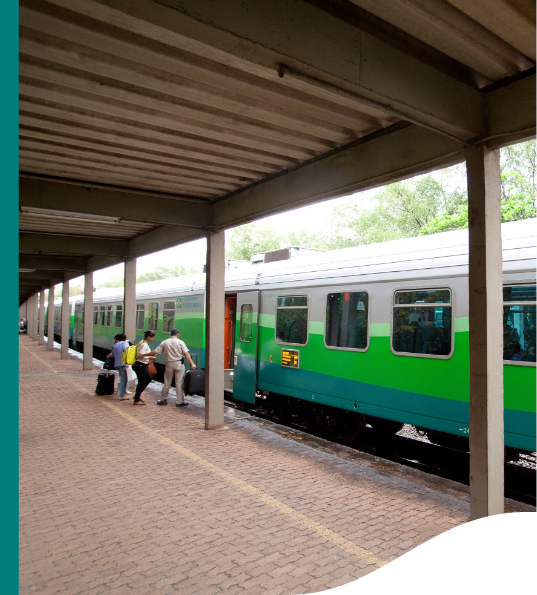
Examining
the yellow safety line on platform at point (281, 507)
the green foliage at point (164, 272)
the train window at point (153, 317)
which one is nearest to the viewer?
the yellow safety line on platform at point (281, 507)

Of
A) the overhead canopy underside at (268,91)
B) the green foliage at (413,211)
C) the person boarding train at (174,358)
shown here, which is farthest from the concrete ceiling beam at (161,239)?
the green foliage at (413,211)

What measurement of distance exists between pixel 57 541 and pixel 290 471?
3060mm

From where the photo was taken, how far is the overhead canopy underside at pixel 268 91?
344 cm

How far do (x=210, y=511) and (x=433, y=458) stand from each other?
165 inches

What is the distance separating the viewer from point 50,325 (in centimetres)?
2802

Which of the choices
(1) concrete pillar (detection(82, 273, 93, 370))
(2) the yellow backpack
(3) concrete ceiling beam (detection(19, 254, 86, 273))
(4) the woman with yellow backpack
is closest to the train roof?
(4) the woman with yellow backpack

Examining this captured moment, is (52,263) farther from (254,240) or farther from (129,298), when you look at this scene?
(254,240)

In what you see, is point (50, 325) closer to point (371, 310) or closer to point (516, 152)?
point (371, 310)

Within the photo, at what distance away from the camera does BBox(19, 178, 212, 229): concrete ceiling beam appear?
25.2 ft

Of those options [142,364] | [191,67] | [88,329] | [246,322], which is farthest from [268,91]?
[88,329]

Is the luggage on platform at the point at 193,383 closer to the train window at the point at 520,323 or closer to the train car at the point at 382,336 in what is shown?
the train car at the point at 382,336

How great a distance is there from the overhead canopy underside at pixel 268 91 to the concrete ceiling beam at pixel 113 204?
5cm

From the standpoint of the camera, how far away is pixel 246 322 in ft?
34.9

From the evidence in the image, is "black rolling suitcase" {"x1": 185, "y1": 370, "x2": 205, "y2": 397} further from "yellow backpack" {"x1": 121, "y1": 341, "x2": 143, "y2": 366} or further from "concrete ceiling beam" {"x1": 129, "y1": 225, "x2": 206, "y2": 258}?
"concrete ceiling beam" {"x1": 129, "y1": 225, "x2": 206, "y2": 258}
